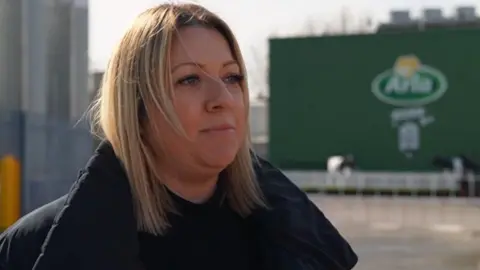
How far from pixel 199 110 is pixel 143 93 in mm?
117

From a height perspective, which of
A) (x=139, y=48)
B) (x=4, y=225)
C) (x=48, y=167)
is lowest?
(x=4, y=225)

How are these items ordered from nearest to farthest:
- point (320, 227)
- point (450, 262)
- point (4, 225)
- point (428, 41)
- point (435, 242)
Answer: point (320, 227) → point (4, 225) → point (450, 262) → point (435, 242) → point (428, 41)

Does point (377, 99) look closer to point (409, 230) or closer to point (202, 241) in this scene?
point (409, 230)

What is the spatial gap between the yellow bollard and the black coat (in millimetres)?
4996

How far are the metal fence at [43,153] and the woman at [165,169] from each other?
16.5 feet

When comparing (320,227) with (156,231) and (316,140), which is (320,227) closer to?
(156,231)

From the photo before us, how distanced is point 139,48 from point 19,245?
46 centimetres

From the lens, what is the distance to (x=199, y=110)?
1526 mm

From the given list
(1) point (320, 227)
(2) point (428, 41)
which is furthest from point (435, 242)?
(2) point (428, 41)

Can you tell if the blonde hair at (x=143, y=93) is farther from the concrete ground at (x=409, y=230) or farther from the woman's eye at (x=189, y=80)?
the concrete ground at (x=409, y=230)

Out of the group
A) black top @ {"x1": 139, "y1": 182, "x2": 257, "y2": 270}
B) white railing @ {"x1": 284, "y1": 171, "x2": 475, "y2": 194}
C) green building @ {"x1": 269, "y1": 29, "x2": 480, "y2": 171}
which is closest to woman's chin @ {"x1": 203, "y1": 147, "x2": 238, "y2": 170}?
black top @ {"x1": 139, "y1": 182, "x2": 257, "y2": 270}

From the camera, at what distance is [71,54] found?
261 inches

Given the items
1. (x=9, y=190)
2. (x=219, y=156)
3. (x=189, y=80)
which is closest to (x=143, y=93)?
(x=189, y=80)

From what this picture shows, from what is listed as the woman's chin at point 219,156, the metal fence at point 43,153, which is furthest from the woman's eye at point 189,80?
the metal fence at point 43,153
